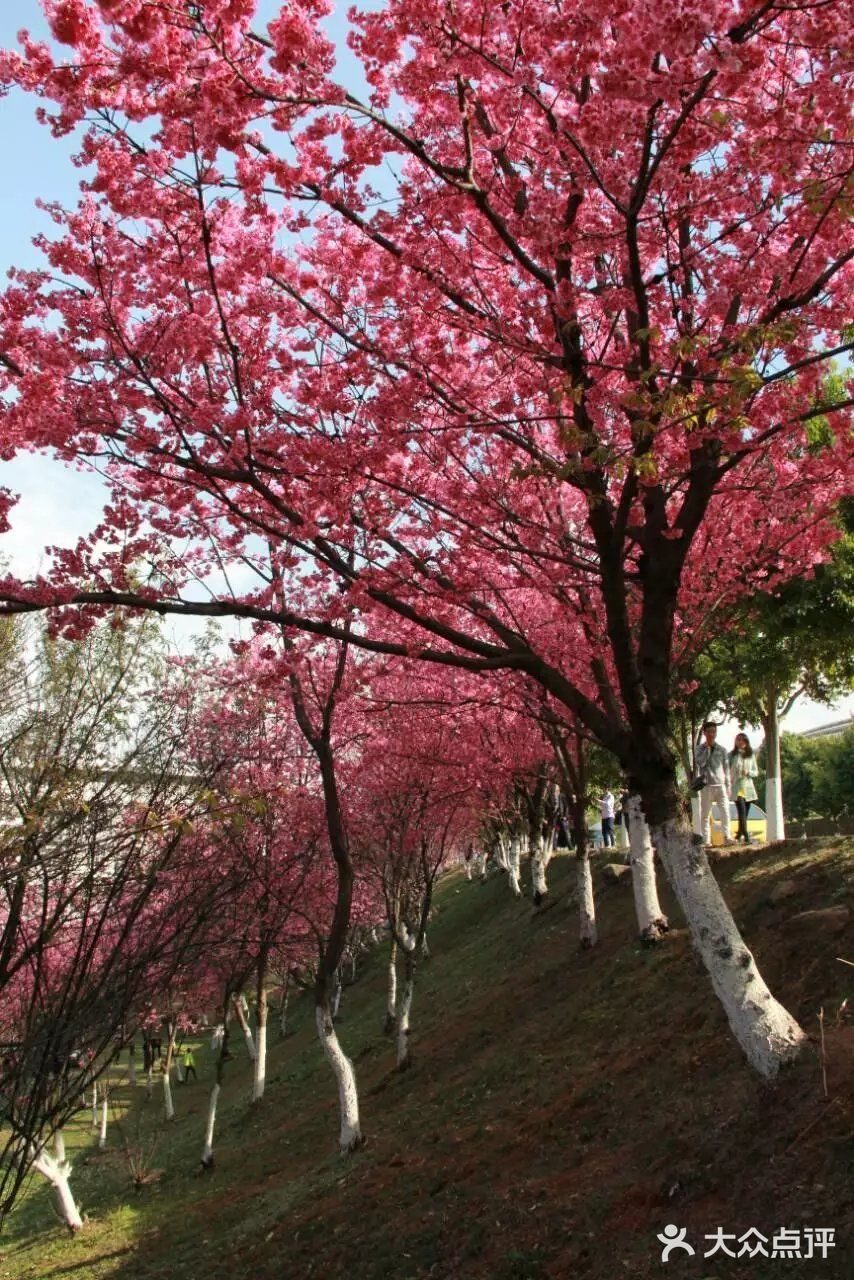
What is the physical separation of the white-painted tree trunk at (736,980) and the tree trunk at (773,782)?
8015 mm

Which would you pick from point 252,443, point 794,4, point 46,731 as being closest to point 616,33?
point 794,4

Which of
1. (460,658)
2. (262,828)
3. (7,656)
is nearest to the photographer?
(460,658)

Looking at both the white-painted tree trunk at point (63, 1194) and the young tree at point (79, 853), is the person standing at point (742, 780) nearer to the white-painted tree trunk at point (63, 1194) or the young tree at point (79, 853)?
the young tree at point (79, 853)

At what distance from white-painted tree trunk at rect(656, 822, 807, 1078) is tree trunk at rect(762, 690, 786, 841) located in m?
8.01

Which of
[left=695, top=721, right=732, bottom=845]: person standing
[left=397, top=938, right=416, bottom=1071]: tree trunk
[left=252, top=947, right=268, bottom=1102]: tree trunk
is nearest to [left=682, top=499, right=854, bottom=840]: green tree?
[left=695, top=721, right=732, bottom=845]: person standing

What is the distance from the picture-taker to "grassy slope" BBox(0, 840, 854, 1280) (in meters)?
5.53

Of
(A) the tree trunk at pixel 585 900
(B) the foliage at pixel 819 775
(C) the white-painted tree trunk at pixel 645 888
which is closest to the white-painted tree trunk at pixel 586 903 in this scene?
(A) the tree trunk at pixel 585 900

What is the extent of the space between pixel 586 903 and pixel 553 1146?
246 inches

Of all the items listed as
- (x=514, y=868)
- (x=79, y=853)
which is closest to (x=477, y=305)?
(x=79, y=853)

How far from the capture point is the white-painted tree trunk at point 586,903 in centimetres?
1388

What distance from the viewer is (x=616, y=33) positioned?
4.83 m

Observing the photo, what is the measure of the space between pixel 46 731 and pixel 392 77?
4808mm

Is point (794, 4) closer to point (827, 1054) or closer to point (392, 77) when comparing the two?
point (392, 77)

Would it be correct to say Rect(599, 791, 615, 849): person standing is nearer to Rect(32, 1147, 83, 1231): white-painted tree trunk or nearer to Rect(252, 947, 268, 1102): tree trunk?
Rect(252, 947, 268, 1102): tree trunk
